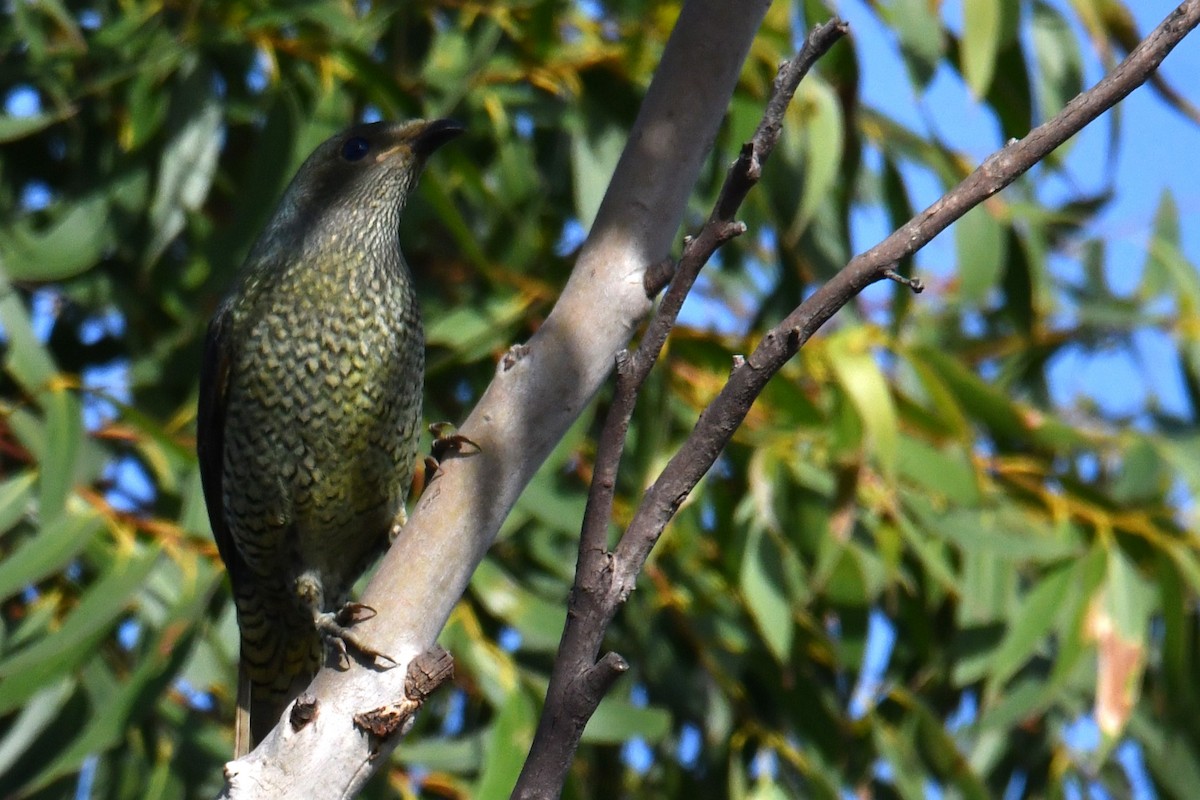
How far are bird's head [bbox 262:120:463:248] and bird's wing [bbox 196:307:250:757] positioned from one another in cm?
23

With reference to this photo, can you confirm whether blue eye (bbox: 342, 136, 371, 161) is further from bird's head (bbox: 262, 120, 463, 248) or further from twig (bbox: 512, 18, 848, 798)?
twig (bbox: 512, 18, 848, 798)

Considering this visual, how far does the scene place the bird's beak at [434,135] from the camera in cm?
306

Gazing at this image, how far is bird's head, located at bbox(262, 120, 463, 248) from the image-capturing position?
125 inches

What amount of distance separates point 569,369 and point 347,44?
4.96ft

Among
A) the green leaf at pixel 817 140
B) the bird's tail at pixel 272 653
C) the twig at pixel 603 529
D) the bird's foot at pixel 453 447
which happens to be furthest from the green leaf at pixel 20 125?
the twig at pixel 603 529

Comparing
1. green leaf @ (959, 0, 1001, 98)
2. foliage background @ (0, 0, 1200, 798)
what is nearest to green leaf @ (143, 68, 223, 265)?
foliage background @ (0, 0, 1200, 798)

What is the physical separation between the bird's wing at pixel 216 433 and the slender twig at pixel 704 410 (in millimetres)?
1670

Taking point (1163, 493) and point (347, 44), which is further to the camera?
point (1163, 493)

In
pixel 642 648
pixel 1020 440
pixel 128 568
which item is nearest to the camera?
pixel 128 568

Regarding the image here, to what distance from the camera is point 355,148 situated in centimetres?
325

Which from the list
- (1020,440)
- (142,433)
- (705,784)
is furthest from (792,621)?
(142,433)

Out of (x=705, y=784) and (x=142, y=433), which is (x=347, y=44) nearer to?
(x=142, y=433)

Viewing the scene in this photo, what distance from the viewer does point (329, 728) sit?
6.45 ft

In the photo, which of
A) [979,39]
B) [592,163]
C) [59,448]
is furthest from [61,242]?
[979,39]
